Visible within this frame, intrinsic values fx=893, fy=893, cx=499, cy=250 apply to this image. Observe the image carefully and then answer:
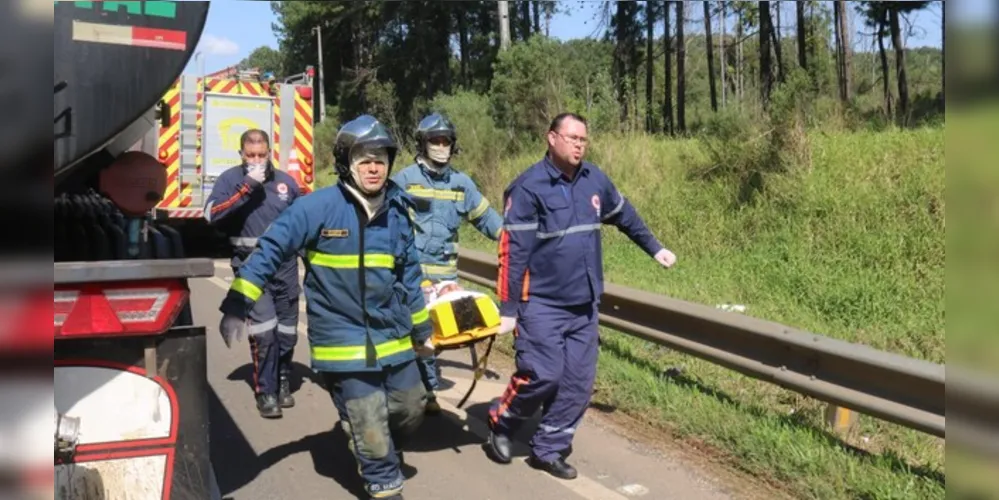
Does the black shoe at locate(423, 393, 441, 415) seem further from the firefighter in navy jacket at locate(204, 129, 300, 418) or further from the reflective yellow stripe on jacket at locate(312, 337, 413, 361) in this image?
the reflective yellow stripe on jacket at locate(312, 337, 413, 361)

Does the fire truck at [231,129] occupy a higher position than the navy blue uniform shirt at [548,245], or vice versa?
the fire truck at [231,129]

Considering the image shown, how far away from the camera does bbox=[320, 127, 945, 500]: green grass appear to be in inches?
181

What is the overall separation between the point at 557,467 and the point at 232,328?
1.90m

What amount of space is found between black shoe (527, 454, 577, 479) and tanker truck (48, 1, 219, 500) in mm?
1907

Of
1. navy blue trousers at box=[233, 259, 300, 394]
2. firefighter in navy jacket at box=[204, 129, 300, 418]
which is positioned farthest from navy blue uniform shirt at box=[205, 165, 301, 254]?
navy blue trousers at box=[233, 259, 300, 394]

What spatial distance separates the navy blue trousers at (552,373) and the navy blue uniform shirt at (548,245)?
0.09 meters

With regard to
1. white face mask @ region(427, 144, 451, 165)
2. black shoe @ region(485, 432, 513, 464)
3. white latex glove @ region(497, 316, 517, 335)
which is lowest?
black shoe @ region(485, 432, 513, 464)

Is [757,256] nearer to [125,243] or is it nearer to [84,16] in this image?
[125,243]

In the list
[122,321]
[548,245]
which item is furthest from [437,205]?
[122,321]

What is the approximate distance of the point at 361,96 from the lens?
45.5 metres

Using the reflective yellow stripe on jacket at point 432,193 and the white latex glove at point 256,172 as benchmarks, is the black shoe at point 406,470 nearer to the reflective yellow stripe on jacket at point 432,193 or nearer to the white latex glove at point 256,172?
the reflective yellow stripe on jacket at point 432,193

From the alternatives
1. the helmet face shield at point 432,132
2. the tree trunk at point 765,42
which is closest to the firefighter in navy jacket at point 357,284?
the helmet face shield at point 432,132

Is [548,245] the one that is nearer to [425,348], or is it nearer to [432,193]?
[425,348]

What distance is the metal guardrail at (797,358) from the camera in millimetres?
4035
